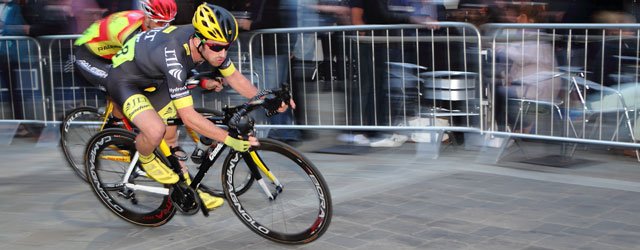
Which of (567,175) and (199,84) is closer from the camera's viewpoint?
(199,84)

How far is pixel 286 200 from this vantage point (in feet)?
17.1

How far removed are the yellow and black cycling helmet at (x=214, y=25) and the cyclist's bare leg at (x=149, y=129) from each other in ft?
2.28

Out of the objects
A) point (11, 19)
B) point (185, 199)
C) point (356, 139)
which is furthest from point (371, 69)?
point (11, 19)

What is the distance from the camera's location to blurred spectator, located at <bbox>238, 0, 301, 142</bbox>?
28.6 feet

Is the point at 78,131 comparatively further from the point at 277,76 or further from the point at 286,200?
the point at 286,200

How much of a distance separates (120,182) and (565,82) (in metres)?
4.21

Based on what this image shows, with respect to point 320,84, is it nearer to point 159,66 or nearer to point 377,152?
point 377,152

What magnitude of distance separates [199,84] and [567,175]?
11.2ft

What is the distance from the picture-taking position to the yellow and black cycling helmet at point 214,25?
4891mm

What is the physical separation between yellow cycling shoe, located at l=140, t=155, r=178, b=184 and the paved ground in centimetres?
42

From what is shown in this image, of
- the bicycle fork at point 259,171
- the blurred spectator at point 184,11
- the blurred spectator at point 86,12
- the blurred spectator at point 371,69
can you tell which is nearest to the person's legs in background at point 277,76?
the blurred spectator at point 371,69

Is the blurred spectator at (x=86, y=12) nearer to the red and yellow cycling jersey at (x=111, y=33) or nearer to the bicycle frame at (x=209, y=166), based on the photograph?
the red and yellow cycling jersey at (x=111, y=33)

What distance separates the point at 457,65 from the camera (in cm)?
804

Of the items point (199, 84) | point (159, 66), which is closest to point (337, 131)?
point (199, 84)
